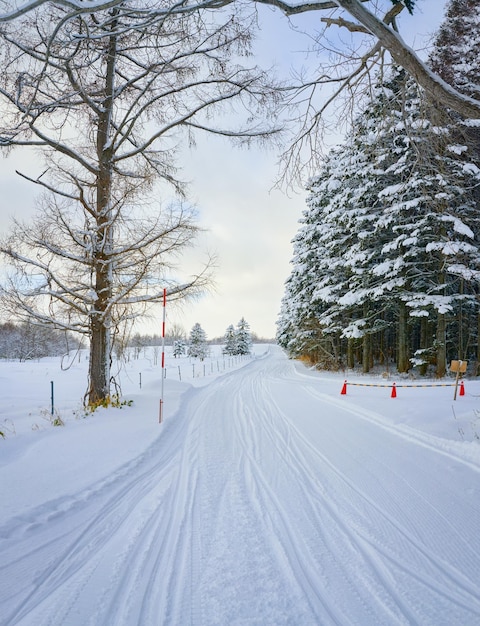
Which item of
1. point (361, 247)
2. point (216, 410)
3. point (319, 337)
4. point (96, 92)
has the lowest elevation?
point (216, 410)

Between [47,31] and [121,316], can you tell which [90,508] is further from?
[47,31]

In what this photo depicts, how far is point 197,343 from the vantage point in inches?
2352

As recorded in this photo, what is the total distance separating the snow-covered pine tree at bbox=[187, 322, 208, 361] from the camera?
57.9 metres

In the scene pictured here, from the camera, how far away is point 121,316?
8414mm

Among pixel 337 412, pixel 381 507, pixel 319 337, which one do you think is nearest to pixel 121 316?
pixel 337 412

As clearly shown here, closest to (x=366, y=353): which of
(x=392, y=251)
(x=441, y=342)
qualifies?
(x=441, y=342)

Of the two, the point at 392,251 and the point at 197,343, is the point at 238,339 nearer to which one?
the point at 197,343

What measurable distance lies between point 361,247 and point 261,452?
13.6m

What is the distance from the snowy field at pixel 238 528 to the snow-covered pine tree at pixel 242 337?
5526 cm

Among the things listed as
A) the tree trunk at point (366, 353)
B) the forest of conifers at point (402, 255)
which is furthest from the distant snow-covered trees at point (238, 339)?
the tree trunk at point (366, 353)

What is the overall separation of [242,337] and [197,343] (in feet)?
29.8

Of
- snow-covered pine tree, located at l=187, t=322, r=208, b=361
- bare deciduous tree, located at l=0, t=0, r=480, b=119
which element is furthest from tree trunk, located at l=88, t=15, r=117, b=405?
snow-covered pine tree, located at l=187, t=322, r=208, b=361

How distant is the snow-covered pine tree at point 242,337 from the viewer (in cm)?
6120

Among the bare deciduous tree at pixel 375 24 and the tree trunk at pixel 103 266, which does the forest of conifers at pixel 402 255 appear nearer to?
the bare deciduous tree at pixel 375 24
